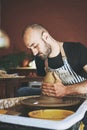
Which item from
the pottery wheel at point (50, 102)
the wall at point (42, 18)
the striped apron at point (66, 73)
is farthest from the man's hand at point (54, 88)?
the wall at point (42, 18)

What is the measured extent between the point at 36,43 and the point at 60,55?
213 mm

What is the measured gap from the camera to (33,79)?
157 inches

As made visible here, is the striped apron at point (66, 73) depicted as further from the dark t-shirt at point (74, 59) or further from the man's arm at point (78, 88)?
the man's arm at point (78, 88)

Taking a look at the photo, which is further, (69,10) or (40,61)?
(69,10)

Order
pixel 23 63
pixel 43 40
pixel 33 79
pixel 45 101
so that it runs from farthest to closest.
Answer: pixel 23 63
pixel 33 79
pixel 43 40
pixel 45 101

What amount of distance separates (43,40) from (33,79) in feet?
6.85

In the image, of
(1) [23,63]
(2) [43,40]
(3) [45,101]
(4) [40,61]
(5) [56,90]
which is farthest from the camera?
(1) [23,63]

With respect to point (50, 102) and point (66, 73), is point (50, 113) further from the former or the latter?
point (66, 73)

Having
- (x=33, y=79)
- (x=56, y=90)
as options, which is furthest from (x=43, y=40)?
(x=33, y=79)

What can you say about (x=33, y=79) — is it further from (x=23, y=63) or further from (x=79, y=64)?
(x=79, y=64)

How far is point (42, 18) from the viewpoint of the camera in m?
5.76

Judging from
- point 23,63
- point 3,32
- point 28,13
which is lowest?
point 23,63

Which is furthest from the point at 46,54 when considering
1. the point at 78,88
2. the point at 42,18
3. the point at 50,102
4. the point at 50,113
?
the point at 42,18

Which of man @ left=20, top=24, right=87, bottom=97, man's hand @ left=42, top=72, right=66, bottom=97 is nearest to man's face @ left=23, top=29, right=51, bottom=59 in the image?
man @ left=20, top=24, right=87, bottom=97
